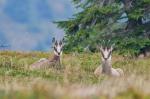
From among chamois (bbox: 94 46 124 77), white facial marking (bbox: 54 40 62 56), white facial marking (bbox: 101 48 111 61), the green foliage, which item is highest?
the green foliage

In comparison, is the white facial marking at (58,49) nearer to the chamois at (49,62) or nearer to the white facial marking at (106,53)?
the chamois at (49,62)

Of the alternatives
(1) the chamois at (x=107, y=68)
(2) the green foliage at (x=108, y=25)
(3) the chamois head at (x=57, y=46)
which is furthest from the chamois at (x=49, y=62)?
(2) the green foliage at (x=108, y=25)

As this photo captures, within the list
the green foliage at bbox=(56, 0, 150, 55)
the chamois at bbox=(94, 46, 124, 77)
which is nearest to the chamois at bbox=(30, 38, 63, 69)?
the chamois at bbox=(94, 46, 124, 77)

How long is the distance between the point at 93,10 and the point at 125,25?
12.6 ft

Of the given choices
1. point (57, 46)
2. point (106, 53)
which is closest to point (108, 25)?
point (57, 46)

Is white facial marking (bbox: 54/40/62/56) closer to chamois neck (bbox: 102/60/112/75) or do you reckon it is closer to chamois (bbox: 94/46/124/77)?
chamois (bbox: 94/46/124/77)

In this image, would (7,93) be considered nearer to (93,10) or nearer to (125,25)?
(93,10)

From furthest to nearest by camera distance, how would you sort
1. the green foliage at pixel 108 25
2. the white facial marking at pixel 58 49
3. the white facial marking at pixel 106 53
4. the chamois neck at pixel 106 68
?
the green foliage at pixel 108 25 < the white facial marking at pixel 58 49 < the white facial marking at pixel 106 53 < the chamois neck at pixel 106 68

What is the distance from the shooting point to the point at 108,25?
127 ft

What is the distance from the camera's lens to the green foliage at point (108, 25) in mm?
36781

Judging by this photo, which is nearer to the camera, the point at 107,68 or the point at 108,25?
the point at 107,68

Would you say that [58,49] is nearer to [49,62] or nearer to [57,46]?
[57,46]

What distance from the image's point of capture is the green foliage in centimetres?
3678

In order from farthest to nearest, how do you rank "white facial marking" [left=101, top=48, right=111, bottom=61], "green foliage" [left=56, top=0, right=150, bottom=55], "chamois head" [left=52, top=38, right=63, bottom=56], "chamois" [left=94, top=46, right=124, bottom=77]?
1. "green foliage" [left=56, top=0, right=150, bottom=55]
2. "chamois head" [left=52, top=38, right=63, bottom=56]
3. "white facial marking" [left=101, top=48, right=111, bottom=61]
4. "chamois" [left=94, top=46, right=124, bottom=77]
